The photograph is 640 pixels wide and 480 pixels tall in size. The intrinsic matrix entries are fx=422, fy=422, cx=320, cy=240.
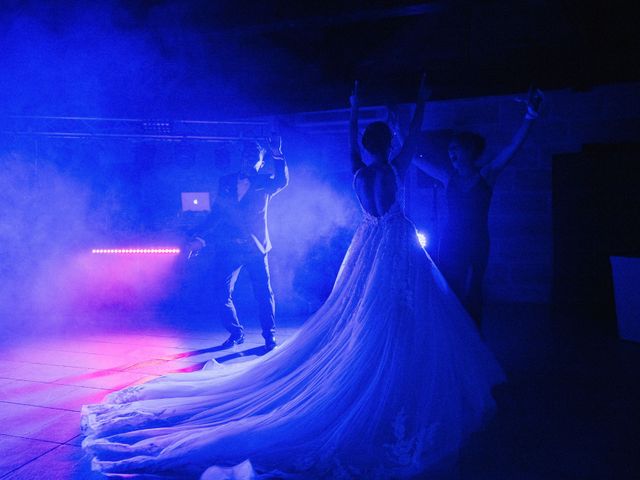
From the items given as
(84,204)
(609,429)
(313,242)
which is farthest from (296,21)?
(84,204)

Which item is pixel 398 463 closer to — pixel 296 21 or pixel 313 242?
pixel 296 21

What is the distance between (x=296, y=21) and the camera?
8.78 feet

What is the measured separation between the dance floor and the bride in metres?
0.22

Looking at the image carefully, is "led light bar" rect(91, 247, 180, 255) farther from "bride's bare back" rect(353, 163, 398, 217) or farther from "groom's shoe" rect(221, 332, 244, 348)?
"bride's bare back" rect(353, 163, 398, 217)

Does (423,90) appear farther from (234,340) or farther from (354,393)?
(234,340)

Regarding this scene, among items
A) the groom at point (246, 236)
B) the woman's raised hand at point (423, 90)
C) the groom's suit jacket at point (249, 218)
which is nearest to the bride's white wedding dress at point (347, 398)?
the woman's raised hand at point (423, 90)

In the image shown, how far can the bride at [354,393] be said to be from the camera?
2031 mm

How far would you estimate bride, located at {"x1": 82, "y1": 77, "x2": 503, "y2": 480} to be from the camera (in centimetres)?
203

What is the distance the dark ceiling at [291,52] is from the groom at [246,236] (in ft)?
3.31

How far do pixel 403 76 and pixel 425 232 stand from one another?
4.74 m

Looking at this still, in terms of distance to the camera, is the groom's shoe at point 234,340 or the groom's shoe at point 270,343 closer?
the groom's shoe at point 270,343

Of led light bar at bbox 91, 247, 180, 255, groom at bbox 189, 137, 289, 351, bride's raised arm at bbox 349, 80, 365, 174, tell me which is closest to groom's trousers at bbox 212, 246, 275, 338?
groom at bbox 189, 137, 289, 351

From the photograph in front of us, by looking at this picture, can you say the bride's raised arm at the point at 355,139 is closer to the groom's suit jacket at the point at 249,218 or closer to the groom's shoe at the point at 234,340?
the groom's suit jacket at the point at 249,218

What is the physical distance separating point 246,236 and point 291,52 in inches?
71.7
